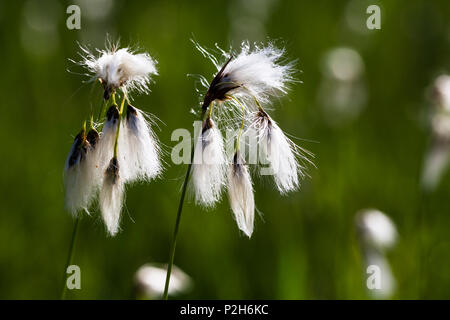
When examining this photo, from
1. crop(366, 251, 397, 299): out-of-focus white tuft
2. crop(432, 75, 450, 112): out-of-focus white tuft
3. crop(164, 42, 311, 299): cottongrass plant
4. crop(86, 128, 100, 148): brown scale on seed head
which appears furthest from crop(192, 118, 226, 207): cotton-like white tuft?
crop(432, 75, 450, 112): out-of-focus white tuft

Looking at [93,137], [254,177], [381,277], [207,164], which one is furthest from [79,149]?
[254,177]

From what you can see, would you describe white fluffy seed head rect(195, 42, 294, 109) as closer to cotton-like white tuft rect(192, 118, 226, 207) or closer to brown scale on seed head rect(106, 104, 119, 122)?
cotton-like white tuft rect(192, 118, 226, 207)

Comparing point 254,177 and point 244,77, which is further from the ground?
point 254,177

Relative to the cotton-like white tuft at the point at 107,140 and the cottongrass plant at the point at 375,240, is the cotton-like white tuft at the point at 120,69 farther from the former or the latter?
the cottongrass plant at the point at 375,240

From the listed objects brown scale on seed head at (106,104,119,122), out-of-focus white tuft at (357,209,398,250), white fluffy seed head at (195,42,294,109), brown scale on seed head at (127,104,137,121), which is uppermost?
out-of-focus white tuft at (357,209,398,250)

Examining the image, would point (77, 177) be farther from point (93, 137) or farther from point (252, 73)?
point (252, 73)
